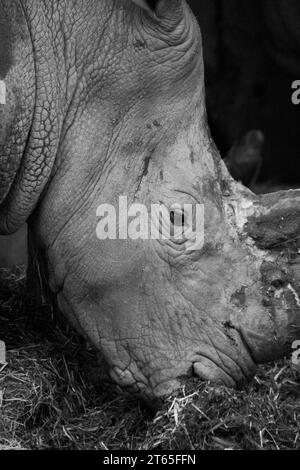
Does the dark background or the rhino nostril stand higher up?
the dark background

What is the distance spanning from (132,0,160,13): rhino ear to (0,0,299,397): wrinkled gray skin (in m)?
0.02

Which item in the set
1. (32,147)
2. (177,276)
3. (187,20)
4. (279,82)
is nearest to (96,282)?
(177,276)

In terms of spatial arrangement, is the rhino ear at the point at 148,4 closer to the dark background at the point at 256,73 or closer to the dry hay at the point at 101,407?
the dry hay at the point at 101,407

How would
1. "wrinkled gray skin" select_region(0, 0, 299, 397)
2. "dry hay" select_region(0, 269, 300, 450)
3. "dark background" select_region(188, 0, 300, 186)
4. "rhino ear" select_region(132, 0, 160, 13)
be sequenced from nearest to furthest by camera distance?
"dry hay" select_region(0, 269, 300, 450), "rhino ear" select_region(132, 0, 160, 13), "wrinkled gray skin" select_region(0, 0, 299, 397), "dark background" select_region(188, 0, 300, 186)

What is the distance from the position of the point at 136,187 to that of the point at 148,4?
680 millimetres

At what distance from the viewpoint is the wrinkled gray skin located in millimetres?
4066

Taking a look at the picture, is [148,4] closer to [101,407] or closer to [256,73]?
[101,407]

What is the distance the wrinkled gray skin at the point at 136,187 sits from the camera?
13.3 ft

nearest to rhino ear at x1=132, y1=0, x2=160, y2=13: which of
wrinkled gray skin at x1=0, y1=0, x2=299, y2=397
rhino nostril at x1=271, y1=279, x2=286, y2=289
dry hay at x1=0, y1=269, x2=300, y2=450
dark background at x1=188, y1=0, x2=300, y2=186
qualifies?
wrinkled gray skin at x1=0, y1=0, x2=299, y2=397

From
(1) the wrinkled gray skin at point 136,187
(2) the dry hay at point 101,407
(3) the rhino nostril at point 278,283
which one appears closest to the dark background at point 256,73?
(1) the wrinkled gray skin at point 136,187

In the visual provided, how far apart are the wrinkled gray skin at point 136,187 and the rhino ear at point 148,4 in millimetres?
22

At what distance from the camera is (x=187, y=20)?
4.18m

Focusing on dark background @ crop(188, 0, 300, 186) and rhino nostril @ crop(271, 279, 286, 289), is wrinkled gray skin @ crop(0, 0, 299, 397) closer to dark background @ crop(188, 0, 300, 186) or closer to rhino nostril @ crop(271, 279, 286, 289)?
rhino nostril @ crop(271, 279, 286, 289)

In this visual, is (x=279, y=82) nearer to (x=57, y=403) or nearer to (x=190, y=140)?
(x=190, y=140)
